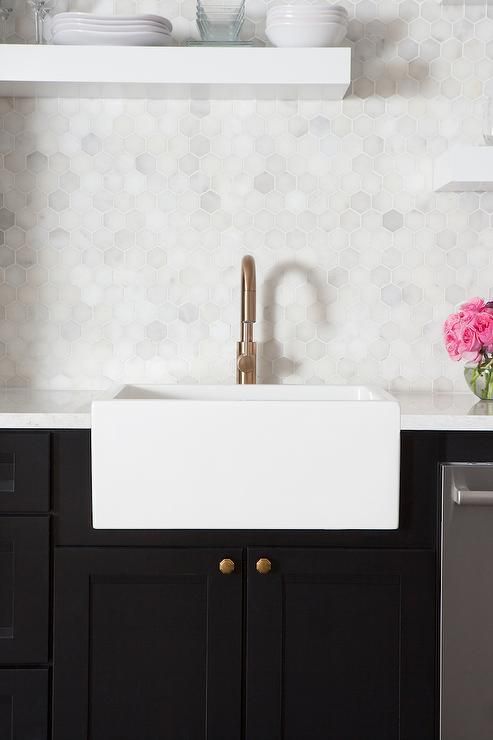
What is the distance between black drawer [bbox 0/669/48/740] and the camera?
1.70 metres

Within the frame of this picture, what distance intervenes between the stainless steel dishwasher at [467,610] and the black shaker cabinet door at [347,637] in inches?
1.3

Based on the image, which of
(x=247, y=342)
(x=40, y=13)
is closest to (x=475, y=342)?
(x=247, y=342)

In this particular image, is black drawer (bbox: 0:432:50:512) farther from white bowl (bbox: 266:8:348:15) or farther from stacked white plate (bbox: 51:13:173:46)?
white bowl (bbox: 266:8:348:15)

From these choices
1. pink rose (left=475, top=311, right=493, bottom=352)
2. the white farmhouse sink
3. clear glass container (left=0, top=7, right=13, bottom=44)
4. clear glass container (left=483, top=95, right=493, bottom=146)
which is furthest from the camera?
clear glass container (left=0, top=7, right=13, bottom=44)

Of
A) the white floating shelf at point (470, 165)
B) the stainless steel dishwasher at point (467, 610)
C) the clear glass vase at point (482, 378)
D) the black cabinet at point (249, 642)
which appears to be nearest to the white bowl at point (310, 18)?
the white floating shelf at point (470, 165)

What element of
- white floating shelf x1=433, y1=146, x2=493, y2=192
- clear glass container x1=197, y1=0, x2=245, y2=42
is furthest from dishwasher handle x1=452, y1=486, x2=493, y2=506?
clear glass container x1=197, y1=0, x2=245, y2=42

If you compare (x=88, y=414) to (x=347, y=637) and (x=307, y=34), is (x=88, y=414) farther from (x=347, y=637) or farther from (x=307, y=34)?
(x=307, y=34)

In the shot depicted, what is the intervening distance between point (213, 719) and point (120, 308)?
3.66 ft

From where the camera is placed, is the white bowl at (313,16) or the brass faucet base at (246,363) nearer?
the white bowl at (313,16)

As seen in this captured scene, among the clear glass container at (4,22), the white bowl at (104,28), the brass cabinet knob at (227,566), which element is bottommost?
the brass cabinet knob at (227,566)

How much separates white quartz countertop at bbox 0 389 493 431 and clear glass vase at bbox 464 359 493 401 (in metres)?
0.03

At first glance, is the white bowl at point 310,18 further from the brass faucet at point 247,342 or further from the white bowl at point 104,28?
the brass faucet at point 247,342

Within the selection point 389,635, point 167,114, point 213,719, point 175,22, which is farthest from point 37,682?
point 175,22

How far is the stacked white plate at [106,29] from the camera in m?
1.99
